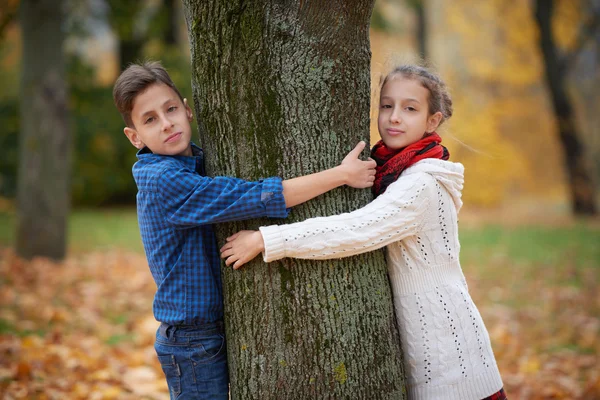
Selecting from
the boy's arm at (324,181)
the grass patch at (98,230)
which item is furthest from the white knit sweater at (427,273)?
the grass patch at (98,230)

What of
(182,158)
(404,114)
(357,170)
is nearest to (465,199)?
(404,114)

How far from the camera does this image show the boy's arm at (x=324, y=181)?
2.31 m

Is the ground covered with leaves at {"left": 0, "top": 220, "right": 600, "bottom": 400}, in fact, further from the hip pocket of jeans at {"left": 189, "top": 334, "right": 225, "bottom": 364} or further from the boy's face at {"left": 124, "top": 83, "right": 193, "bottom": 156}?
the boy's face at {"left": 124, "top": 83, "right": 193, "bottom": 156}

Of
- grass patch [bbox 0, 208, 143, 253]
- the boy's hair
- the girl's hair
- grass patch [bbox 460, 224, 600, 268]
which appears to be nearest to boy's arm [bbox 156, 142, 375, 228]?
the boy's hair

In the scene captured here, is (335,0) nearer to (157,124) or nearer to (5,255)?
(157,124)

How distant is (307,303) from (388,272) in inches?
17.8

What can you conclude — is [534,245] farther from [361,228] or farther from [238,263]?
[238,263]

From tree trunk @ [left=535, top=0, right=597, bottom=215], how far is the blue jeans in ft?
46.5

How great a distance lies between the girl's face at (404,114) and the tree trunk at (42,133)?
21.8 feet

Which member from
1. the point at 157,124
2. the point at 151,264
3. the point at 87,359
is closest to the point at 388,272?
the point at 151,264

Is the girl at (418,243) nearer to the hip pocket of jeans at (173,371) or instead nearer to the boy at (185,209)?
the boy at (185,209)

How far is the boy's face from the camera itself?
99.3 inches

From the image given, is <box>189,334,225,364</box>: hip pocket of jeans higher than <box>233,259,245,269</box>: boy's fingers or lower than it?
lower

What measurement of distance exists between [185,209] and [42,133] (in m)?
6.53
